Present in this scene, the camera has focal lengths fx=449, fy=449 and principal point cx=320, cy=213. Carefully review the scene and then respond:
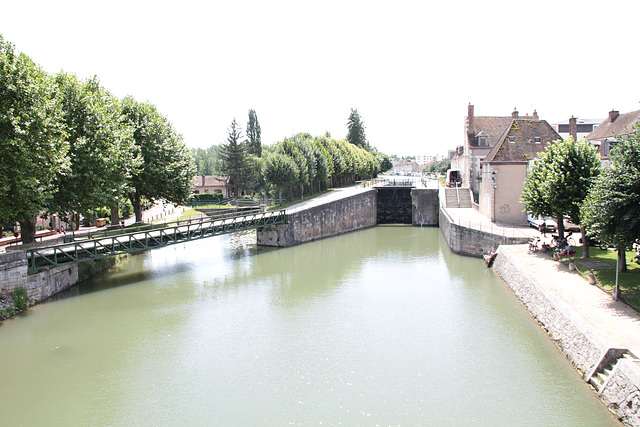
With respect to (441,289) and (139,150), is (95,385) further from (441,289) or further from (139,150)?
(139,150)

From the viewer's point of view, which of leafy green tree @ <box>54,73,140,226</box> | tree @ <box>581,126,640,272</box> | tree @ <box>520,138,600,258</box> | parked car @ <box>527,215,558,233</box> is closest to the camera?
tree @ <box>581,126,640,272</box>

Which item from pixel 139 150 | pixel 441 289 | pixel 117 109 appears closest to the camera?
pixel 441 289

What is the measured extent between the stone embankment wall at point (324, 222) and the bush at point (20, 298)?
17088 millimetres

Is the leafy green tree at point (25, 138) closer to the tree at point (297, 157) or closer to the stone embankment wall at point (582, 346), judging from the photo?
the stone embankment wall at point (582, 346)

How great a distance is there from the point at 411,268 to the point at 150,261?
1666cm

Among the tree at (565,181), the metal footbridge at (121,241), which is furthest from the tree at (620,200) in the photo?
the metal footbridge at (121,241)

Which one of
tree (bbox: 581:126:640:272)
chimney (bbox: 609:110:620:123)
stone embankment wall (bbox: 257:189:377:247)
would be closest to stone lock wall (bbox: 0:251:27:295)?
stone embankment wall (bbox: 257:189:377:247)

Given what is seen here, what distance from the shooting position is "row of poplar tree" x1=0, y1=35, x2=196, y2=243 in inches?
714

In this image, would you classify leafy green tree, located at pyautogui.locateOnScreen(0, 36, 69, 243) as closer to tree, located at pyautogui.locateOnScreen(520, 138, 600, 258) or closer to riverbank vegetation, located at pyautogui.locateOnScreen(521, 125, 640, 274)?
riverbank vegetation, located at pyautogui.locateOnScreen(521, 125, 640, 274)

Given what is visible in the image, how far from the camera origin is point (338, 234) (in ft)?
129

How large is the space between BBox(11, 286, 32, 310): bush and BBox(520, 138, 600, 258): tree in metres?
22.5

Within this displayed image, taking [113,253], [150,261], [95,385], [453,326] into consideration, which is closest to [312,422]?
[95,385]

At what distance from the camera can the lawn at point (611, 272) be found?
14570mm

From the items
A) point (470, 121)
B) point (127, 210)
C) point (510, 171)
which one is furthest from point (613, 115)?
point (127, 210)
